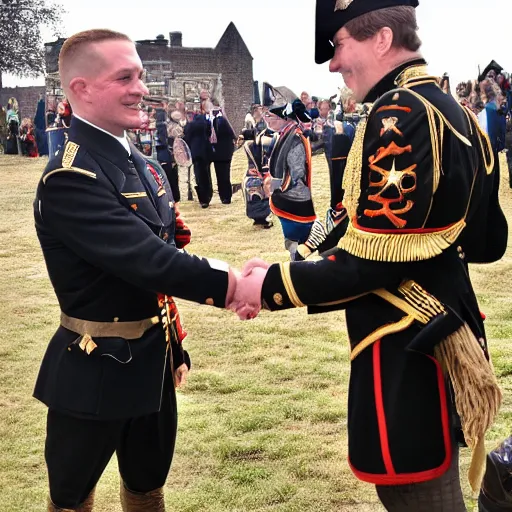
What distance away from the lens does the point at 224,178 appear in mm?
17406

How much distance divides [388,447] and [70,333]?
122cm

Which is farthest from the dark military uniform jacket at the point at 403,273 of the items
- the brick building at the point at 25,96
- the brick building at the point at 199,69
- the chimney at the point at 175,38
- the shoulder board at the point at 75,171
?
the brick building at the point at 25,96

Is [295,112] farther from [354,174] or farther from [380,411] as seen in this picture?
[380,411]

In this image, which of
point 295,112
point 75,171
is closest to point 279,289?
point 75,171

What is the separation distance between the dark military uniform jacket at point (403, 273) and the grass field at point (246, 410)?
1.65m

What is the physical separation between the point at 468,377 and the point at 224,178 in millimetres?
15168

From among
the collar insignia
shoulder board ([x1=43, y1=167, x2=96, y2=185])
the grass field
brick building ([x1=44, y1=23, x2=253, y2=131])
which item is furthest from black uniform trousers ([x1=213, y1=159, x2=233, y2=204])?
brick building ([x1=44, y1=23, x2=253, y2=131])

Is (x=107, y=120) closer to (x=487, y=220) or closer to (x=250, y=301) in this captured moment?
(x=250, y=301)

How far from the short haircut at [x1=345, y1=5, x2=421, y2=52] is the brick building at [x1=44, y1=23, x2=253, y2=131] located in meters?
35.0

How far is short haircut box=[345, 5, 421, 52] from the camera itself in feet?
7.98

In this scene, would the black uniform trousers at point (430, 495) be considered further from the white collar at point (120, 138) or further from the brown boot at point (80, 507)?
the white collar at point (120, 138)

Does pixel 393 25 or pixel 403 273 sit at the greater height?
pixel 393 25

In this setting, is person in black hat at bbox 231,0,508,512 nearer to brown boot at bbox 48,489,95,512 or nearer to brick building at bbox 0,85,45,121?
brown boot at bbox 48,489,95,512

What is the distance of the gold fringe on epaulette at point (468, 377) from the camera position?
2465 mm
